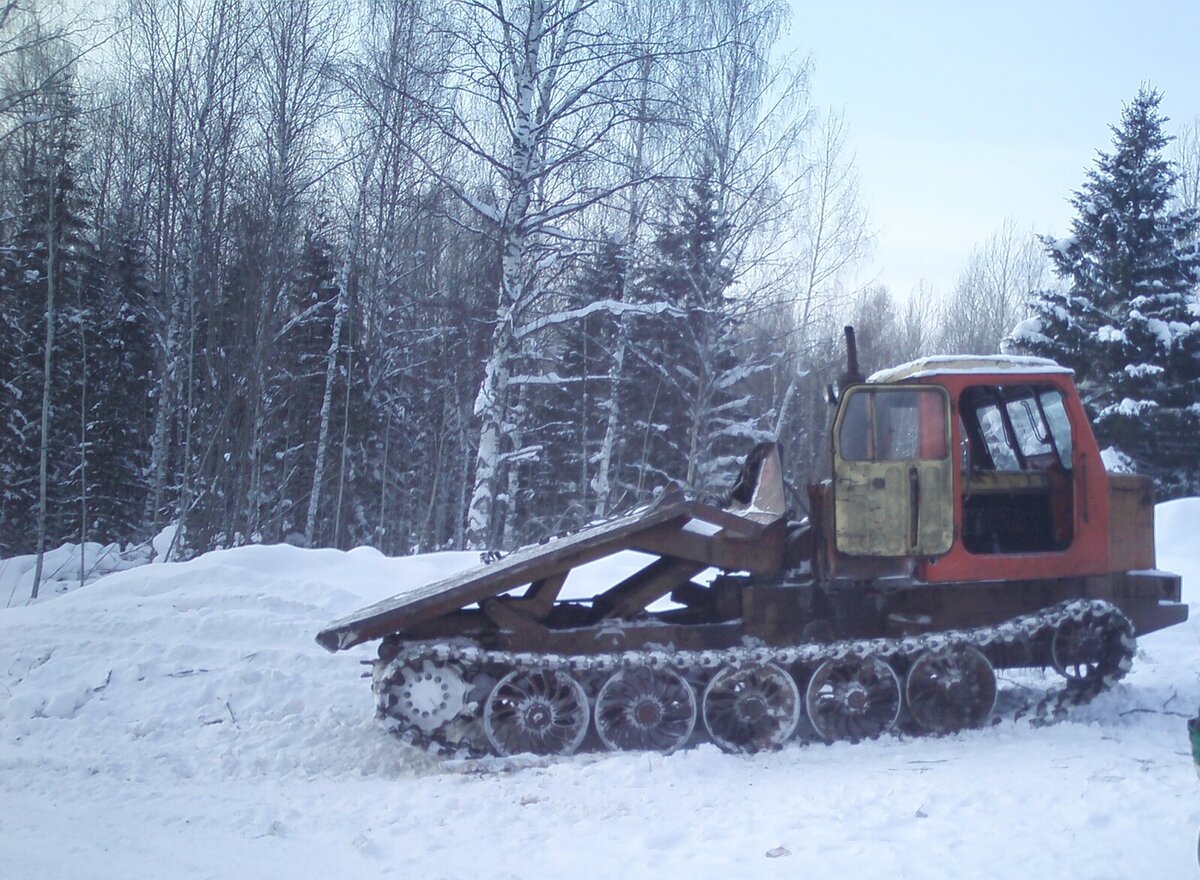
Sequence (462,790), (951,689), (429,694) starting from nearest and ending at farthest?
1. (462,790)
2. (429,694)
3. (951,689)

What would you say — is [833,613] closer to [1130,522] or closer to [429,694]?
[1130,522]

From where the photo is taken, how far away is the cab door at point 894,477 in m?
6.98

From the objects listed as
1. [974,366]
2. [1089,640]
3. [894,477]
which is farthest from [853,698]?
[974,366]

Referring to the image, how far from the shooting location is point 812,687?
6.82 meters

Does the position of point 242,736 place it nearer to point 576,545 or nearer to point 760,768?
point 576,545

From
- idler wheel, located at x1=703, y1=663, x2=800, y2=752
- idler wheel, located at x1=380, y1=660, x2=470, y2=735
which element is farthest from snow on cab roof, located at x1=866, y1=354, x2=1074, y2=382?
idler wheel, located at x1=380, y1=660, x2=470, y2=735

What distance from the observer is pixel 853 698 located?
6867 millimetres

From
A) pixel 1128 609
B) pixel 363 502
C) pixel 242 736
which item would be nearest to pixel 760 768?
pixel 1128 609

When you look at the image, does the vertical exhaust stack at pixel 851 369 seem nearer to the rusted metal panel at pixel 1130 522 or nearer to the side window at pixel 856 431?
the side window at pixel 856 431

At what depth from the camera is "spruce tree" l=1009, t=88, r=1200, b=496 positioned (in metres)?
24.6

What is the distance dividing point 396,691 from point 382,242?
19649 millimetres

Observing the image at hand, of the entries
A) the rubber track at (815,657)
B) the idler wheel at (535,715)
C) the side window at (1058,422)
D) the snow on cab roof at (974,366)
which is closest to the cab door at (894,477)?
the snow on cab roof at (974,366)

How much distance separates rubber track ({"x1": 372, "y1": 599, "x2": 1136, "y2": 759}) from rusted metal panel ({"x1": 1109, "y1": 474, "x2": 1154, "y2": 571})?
1.62ft

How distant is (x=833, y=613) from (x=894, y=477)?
103cm
